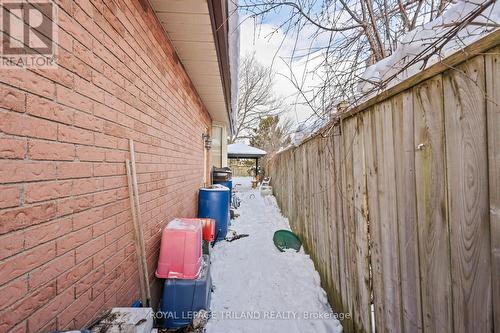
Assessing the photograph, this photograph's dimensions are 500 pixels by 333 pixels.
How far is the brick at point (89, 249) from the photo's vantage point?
1310 millimetres

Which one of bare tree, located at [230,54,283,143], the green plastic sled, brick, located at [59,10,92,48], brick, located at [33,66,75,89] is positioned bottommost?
the green plastic sled

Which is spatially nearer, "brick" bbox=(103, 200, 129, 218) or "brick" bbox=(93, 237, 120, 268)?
"brick" bbox=(93, 237, 120, 268)

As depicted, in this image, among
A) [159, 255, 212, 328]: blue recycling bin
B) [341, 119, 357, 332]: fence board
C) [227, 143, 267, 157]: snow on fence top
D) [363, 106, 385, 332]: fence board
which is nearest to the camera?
[363, 106, 385, 332]: fence board

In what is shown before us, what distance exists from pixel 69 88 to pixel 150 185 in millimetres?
1261

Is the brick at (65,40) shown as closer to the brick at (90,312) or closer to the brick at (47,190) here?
the brick at (47,190)

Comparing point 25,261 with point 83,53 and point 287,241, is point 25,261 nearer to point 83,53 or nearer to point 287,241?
point 83,53

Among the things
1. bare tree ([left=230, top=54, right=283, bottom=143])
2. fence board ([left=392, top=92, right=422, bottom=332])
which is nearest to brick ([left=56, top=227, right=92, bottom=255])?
fence board ([left=392, top=92, right=422, bottom=332])

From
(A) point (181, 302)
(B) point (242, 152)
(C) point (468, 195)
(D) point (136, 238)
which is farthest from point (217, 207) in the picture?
(B) point (242, 152)

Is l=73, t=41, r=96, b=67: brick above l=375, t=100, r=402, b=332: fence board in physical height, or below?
above

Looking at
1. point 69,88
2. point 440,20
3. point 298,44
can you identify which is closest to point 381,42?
point 298,44

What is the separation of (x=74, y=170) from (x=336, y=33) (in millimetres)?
2530

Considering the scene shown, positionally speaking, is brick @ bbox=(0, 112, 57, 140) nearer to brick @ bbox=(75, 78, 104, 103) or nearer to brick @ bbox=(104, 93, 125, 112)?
brick @ bbox=(75, 78, 104, 103)

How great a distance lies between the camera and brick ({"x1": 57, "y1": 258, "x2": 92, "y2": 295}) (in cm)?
117

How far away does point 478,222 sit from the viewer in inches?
35.6
